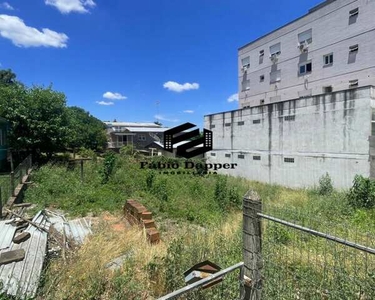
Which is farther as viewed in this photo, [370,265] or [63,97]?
[63,97]

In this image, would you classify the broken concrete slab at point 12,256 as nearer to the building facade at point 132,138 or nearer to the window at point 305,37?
the window at point 305,37

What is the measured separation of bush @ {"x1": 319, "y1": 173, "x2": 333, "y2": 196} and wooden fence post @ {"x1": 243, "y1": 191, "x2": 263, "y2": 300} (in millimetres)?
9191

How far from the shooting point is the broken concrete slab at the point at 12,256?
2.91 meters

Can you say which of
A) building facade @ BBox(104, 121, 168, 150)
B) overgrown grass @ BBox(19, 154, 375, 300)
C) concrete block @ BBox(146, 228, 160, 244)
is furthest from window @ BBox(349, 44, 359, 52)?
building facade @ BBox(104, 121, 168, 150)

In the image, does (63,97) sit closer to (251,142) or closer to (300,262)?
(251,142)

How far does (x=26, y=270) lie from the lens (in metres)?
2.82

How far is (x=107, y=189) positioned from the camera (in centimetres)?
842

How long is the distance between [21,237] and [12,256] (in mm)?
545

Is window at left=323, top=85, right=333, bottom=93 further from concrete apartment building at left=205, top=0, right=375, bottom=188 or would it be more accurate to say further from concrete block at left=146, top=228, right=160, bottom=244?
concrete block at left=146, top=228, right=160, bottom=244

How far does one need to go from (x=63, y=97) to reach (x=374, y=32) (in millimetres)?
18208

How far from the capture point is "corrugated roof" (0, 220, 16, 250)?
11.2 ft

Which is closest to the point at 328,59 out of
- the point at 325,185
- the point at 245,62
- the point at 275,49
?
the point at 275,49

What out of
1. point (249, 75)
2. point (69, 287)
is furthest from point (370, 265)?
point (249, 75)

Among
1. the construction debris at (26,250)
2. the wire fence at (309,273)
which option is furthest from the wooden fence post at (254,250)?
the construction debris at (26,250)
